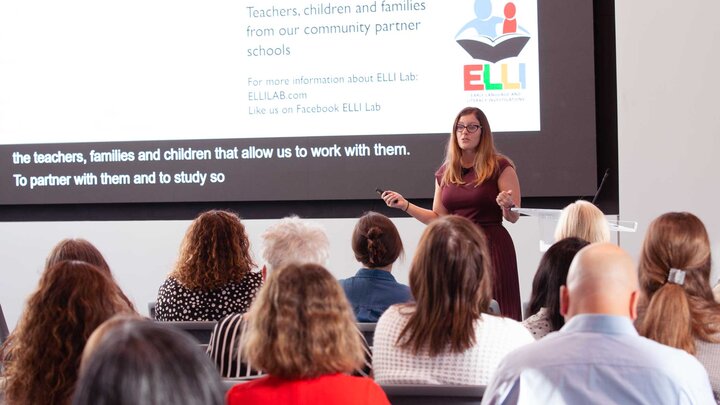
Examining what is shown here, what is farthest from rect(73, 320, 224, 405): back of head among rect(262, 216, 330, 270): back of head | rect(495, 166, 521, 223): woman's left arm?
rect(495, 166, 521, 223): woman's left arm

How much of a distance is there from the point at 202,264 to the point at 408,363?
51.4 inches

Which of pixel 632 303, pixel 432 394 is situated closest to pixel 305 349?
pixel 432 394

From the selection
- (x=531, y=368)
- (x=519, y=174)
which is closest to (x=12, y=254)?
(x=519, y=174)

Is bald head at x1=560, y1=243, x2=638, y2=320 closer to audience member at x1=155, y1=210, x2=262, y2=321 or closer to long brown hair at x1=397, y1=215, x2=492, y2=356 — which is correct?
long brown hair at x1=397, y1=215, x2=492, y2=356

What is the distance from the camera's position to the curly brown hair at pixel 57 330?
1789 millimetres

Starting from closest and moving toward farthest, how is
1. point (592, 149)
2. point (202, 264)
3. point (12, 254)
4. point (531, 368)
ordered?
point (531, 368) < point (202, 264) < point (592, 149) < point (12, 254)

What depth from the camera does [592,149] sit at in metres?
5.54

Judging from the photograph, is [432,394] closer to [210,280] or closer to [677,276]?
[677,276]

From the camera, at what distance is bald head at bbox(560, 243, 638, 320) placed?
1.64m

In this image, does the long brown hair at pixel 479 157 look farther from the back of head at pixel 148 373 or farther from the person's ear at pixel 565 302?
the back of head at pixel 148 373

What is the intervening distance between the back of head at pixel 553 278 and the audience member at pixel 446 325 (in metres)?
0.52

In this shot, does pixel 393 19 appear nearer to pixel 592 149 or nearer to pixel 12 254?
pixel 592 149

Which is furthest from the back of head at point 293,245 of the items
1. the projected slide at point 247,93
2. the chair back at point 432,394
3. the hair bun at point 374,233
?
the projected slide at point 247,93

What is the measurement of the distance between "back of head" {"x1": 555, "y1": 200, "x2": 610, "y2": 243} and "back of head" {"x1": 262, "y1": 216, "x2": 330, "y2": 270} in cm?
105
